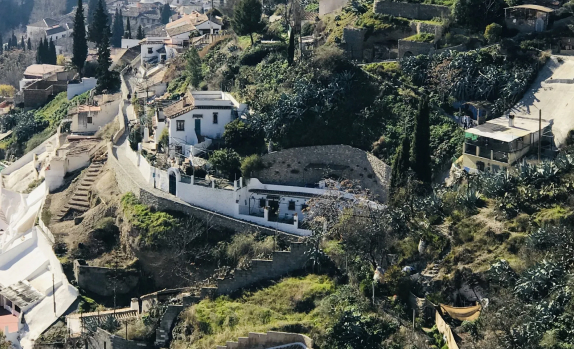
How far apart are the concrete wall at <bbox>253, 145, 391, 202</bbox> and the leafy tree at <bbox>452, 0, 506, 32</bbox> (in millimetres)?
9692

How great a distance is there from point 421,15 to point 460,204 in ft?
57.8

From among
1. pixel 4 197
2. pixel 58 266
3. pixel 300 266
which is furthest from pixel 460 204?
pixel 4 197

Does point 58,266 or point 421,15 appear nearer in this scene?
point 58,266

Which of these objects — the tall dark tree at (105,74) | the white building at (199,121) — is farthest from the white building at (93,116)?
the white building at (199,121)

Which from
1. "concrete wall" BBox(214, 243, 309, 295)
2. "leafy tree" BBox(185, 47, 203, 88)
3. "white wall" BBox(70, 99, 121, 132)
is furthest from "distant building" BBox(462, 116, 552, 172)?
"white wall" BBox(70, 99, 121, 132)

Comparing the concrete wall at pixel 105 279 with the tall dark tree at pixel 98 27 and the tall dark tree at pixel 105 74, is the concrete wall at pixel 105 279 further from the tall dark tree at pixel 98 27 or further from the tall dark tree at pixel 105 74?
the tall dark tree at pixel 98 27

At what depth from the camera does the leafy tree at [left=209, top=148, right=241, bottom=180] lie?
47250mm

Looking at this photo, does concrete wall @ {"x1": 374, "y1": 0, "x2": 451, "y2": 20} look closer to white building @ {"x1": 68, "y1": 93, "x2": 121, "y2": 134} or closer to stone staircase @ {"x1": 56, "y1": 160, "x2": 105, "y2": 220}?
stone staircase @ {"x1": 56, "y1": 160, "x2": 105, "y2": 220}

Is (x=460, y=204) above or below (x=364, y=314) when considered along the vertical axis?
above

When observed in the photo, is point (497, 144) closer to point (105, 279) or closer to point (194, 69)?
point (105, 279)

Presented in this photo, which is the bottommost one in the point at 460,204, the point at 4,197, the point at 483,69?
the point at 4,197

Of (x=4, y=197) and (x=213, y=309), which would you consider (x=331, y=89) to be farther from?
(x=4, y=197)

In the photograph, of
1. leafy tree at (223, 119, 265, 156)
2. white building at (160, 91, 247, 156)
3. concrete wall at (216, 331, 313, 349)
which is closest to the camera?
concrete wall at (216, 331, 313, 349)

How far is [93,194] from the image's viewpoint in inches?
2064
